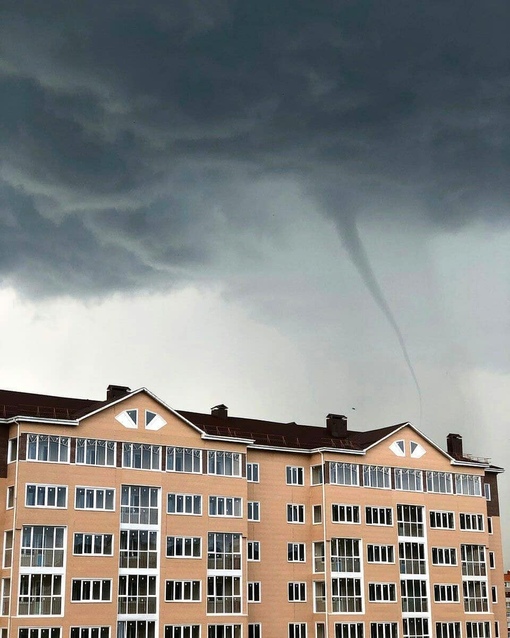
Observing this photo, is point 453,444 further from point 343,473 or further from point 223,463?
point 223,463

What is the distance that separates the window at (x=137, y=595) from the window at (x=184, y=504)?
470 centimetres

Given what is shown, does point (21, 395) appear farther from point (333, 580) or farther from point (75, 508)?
point (333, 580)

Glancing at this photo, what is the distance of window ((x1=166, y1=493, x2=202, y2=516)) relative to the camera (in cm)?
6209

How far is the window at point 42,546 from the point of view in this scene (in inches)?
2208

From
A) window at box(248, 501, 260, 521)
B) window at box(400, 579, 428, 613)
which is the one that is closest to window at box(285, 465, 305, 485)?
window at box(248, 501, 260, 521)

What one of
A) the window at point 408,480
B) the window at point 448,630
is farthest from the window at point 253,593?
the window at point 448,630

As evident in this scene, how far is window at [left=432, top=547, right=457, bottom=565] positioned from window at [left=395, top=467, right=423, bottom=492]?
484 cm

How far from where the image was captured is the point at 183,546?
6172 centimetres

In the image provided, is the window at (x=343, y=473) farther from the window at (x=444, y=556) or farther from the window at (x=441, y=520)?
the window at (x=444, y=556)

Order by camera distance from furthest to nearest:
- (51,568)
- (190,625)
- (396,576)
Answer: (396,576) → (190,625) → (51,568)

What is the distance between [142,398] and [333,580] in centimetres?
1965

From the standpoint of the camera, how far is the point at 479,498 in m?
76.2

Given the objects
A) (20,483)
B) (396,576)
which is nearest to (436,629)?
(396,576)

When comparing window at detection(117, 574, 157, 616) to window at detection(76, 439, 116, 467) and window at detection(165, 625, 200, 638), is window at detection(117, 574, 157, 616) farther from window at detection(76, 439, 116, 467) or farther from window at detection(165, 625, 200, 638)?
window at detection(76, 439, 116, 467)
